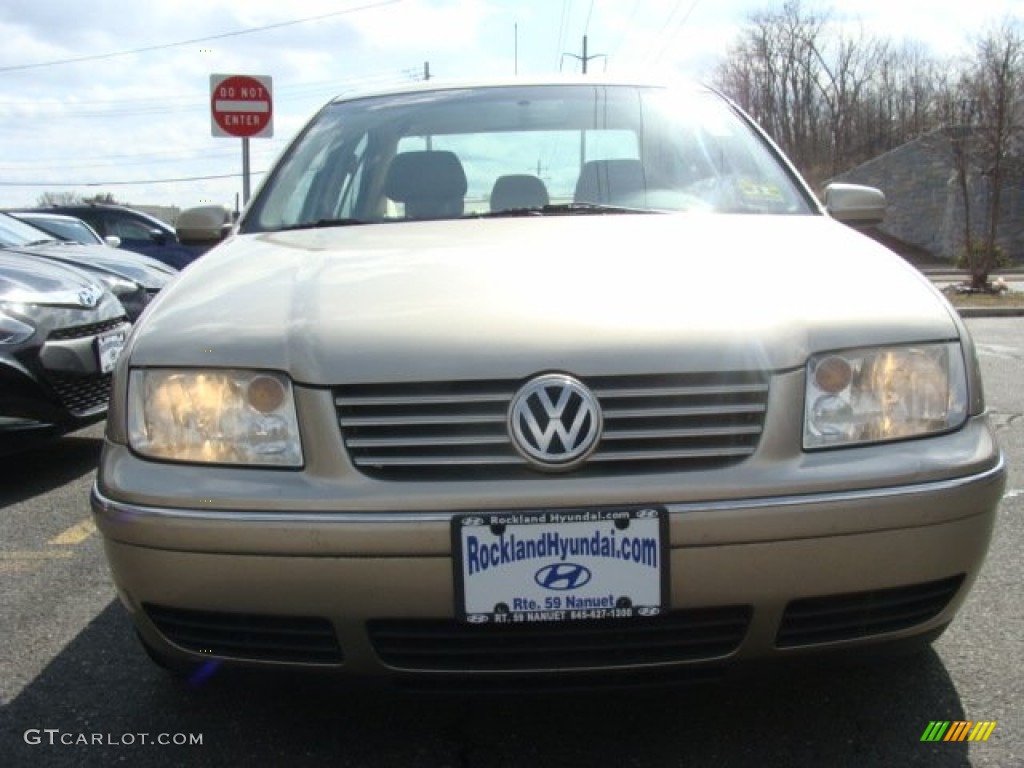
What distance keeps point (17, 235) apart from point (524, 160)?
15.3ft

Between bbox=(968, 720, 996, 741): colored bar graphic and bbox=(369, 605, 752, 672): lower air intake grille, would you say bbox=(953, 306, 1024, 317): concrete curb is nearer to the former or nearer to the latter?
bbox=(968, 720, 996, 741): colored bar graphic

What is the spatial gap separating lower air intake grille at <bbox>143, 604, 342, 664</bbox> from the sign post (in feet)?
27.0

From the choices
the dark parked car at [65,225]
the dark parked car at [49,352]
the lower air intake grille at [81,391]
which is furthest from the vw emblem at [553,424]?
the dark parked car at [65,225]

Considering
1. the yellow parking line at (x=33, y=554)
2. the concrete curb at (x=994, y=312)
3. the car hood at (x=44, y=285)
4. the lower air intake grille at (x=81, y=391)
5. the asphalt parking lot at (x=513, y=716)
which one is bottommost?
the concrete curb at (x=994, y=312)

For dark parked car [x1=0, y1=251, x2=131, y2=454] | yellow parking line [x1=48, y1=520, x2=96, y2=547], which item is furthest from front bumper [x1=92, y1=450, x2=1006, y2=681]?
dark parked car [x1=0, y1=251, x2=131, y2=454]

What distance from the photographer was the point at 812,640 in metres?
1.81

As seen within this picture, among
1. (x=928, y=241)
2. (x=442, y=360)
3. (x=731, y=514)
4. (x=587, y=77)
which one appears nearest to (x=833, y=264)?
(x=731, y=514)

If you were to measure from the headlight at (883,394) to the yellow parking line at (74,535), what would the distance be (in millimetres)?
2693

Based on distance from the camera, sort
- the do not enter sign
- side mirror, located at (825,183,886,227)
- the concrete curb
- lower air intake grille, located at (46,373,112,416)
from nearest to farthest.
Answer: side mirror, located at (825,183,886,227) < lower air intake grille, located at (46,373,112,416) < the do not enter sign < the concrete curb

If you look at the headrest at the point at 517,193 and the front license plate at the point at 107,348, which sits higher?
the headrest at the point at 517,193

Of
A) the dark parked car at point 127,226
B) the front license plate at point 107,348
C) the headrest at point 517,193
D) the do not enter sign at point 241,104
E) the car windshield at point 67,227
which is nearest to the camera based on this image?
the headrest at point 517,193

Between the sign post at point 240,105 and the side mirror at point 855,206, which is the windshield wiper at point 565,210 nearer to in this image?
the side mirror at point 855,206

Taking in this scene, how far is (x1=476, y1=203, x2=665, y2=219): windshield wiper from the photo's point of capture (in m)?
2.71

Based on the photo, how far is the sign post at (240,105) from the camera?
30.9 feet
